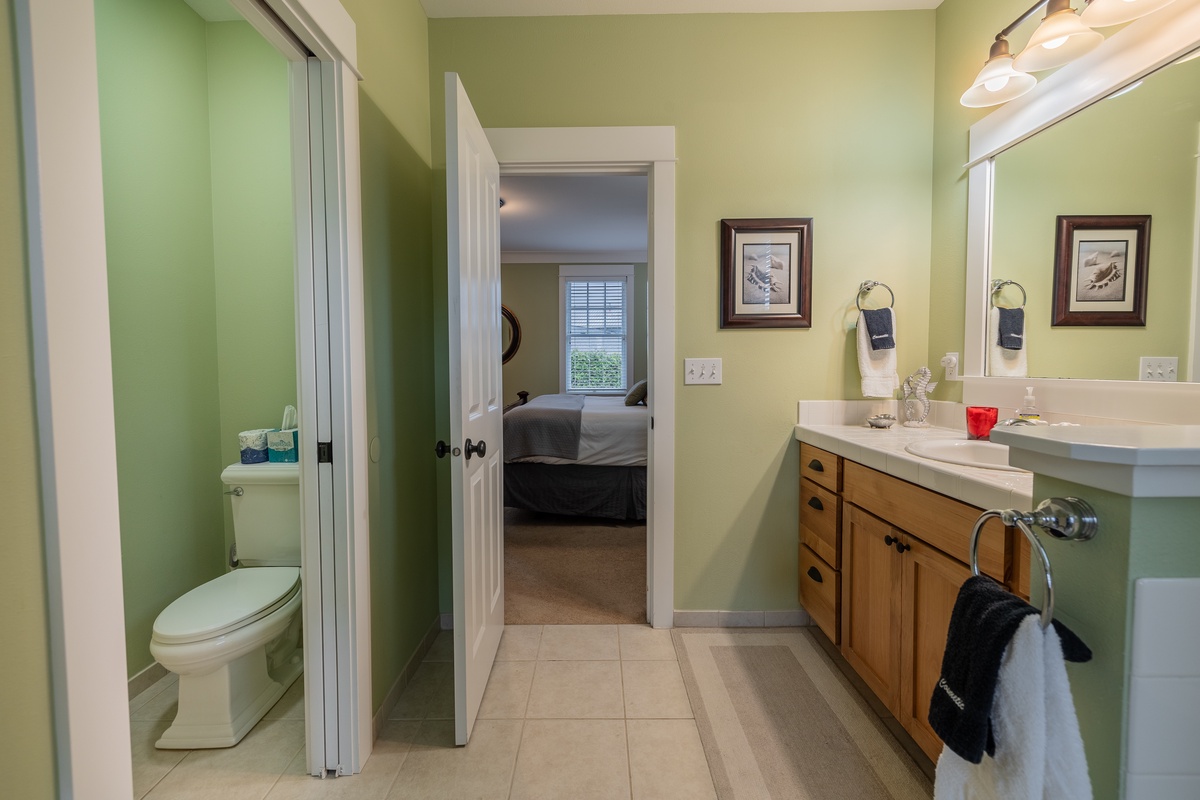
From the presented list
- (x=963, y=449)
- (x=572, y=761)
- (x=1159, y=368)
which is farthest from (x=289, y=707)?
(x=1159, y=368)

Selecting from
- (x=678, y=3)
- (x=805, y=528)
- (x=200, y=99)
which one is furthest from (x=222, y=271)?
(x=805, y=528)

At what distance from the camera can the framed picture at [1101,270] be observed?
1.42m

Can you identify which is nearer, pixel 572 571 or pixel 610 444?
pixel 572 571

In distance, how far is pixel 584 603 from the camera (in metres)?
2.59

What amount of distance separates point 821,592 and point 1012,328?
118cm

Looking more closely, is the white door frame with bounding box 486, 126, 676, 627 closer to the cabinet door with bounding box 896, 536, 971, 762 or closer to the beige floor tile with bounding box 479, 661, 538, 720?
the beige floor tile with bounding box 479, 661, 538, 720

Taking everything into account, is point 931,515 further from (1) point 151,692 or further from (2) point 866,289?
(1) point 151,692

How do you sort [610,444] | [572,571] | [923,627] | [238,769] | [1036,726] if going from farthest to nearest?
[610,444], [572,571], [238,769], [923,627], [1036,726]

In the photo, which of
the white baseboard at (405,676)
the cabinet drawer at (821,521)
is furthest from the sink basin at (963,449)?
the white baseboard at (405,676)

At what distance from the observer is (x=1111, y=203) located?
1.48m

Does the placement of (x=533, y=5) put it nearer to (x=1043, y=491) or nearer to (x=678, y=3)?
(x=678, y=3)

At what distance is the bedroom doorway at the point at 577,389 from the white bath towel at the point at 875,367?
3.14 ft

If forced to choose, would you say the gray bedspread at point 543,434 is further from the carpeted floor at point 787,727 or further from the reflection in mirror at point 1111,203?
the reflection in mirror at point 1111,203

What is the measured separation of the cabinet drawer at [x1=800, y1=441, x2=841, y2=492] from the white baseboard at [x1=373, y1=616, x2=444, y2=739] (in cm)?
170
